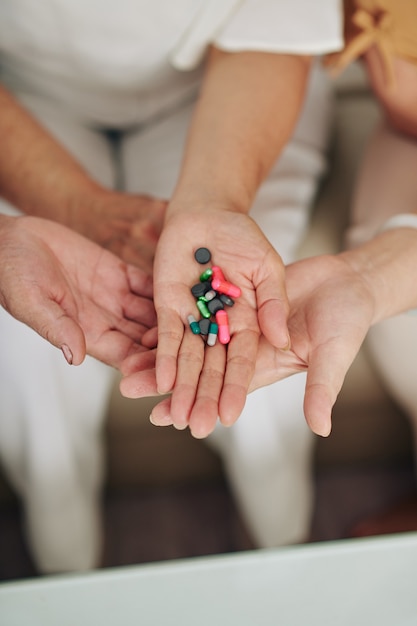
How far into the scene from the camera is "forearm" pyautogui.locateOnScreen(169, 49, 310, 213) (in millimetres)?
904

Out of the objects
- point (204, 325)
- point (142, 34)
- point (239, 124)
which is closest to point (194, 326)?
point (204, 325)

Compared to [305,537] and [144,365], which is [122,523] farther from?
[144,365]

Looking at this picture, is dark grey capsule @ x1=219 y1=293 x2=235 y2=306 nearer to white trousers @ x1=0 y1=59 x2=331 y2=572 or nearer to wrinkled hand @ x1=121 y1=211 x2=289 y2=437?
wrinkled hand @ x1=121 y1=211 x2=289 y2=437

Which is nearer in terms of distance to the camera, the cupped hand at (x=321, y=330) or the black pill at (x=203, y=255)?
the cupped hand at (x=321, y=330)

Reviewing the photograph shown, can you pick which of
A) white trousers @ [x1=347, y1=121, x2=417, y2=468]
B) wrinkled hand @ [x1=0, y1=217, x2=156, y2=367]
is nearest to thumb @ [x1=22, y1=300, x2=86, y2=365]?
wrinkled hand @ [x1=0, y1=217, x2=156, y2=367]

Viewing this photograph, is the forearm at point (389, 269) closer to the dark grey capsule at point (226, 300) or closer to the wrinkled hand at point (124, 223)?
the dark grey capsule at point (226, 300)

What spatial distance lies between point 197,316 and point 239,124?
36cm

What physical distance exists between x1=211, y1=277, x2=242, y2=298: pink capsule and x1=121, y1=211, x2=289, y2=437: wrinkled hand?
1 centimetres

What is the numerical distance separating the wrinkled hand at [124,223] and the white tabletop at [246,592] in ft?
1.34

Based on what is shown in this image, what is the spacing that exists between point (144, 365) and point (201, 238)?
186 millimetres

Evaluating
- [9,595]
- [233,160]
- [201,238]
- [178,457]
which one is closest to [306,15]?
[233,160]

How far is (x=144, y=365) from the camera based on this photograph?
72cm

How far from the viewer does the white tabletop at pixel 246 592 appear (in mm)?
705

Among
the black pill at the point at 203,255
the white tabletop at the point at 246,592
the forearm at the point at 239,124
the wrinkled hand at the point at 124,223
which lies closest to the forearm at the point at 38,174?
the wrinkled hand at the point at 124,223
